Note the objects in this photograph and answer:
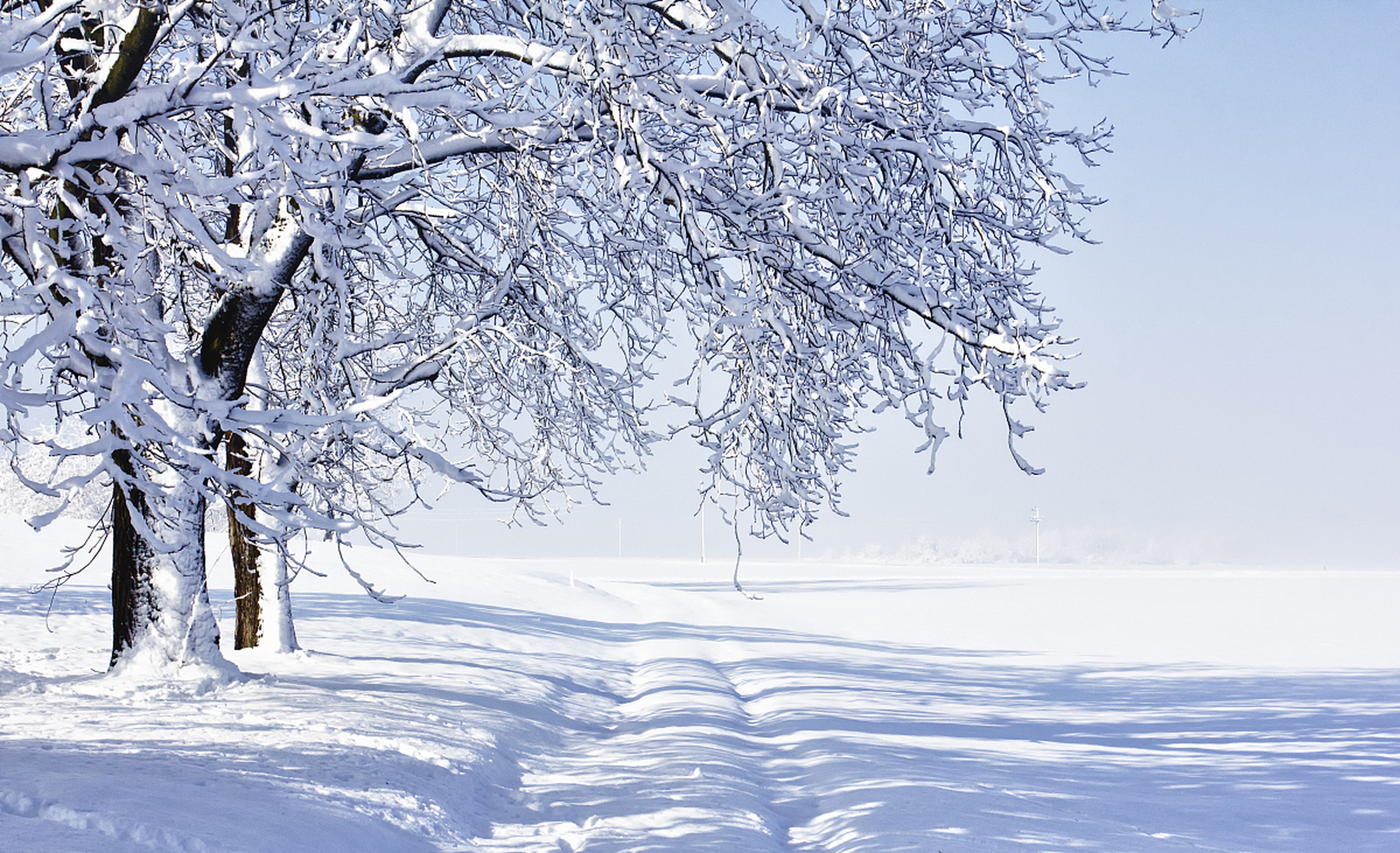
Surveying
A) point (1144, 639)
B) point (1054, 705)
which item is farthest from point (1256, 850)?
point (1144, 639)

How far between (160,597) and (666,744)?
4.72 m

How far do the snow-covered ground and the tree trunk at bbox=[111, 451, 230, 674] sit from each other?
1.27ft

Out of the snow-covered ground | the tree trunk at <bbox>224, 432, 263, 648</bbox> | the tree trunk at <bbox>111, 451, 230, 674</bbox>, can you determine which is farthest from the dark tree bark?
the tree trunk at <bbox>224, 432, 263, 648</bbox>

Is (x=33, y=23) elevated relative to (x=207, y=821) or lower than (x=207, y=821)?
elevated

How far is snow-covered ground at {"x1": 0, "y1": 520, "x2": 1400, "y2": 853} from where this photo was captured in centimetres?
579

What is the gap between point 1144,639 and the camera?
23.7 metres

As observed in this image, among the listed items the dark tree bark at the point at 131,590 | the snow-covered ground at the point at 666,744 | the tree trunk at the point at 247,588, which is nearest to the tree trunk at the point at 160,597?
the dark tree bark at the point at 131,590

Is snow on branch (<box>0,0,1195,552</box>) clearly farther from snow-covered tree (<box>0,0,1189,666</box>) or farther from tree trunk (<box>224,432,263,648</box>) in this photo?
tree trunk (<box>224,432,263,648</box>)

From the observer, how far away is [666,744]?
8.80 meters

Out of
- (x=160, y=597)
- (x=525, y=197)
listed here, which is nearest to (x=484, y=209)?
(x=525, y=197)

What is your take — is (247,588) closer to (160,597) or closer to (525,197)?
(160,597)

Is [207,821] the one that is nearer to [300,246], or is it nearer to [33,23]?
[33,23]

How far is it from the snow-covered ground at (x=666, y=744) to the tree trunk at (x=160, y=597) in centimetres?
39

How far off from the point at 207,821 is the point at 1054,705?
11123mm
